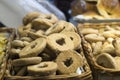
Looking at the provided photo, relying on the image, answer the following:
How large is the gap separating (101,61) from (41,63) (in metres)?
0.26

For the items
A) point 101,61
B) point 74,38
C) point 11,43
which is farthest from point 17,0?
point 101,61

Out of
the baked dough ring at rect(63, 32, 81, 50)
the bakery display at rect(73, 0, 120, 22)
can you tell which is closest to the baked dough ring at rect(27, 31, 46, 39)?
the baked dough ring at rect(63, 32, 81, 50)

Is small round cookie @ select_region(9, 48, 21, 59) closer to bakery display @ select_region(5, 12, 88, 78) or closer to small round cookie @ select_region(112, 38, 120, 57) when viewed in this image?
bakery display @ select_region(5, 12, 88, 78)

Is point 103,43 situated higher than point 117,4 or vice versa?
point 117,4

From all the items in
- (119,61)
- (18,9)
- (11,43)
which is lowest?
(119,61)

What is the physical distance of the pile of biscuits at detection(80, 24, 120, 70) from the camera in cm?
104

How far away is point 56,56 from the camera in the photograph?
99cm

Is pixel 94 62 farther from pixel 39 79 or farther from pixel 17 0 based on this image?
pixel 17 0

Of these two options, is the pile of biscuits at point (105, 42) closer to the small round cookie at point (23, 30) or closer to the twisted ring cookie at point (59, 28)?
the twisted ring cookie at point (59, 28)

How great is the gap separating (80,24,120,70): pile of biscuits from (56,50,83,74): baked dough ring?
132 millimetres

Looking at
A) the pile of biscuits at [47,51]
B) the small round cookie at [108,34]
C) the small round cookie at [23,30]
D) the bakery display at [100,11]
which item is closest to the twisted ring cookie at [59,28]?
the pile of biscuits at [47,51]

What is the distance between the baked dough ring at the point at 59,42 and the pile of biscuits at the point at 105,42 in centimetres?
14

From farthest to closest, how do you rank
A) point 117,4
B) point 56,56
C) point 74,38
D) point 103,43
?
1. point 117,4
2. point 103,43
3. point 74,38
4. point 56,56

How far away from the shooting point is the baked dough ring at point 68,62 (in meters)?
0.92
